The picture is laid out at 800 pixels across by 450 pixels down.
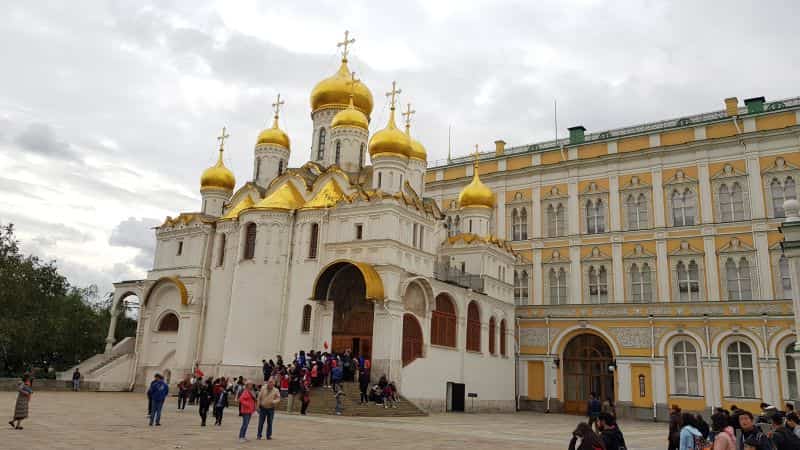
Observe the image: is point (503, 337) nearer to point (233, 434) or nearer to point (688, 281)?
point (688, 281)

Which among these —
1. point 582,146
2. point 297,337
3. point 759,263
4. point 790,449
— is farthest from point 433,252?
point 790,449

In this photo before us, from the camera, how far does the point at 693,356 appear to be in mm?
28828

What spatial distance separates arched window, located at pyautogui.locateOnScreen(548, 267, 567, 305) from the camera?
33062 mm

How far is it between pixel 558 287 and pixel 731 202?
9.26 metres

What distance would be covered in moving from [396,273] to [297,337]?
514 cm

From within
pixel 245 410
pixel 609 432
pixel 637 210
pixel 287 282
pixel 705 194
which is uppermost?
pixel 705 194

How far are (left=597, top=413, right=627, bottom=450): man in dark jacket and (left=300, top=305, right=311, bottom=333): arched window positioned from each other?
19.6 metres

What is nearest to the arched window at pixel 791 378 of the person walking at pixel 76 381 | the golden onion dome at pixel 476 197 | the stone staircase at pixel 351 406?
the golden onion dome at pixel 476 197

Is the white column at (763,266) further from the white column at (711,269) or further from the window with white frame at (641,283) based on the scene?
the window with white frame at (641,283)

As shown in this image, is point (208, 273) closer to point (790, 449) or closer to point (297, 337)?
point (297, 337)

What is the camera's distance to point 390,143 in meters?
27.0

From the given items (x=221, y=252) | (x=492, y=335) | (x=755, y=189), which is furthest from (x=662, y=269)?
(x=221, y=252)

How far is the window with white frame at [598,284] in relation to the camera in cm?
3197

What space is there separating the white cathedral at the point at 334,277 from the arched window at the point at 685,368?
304 inches
